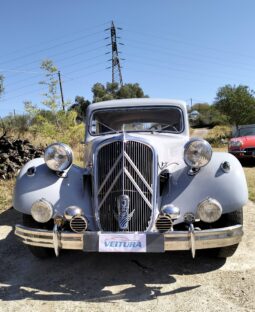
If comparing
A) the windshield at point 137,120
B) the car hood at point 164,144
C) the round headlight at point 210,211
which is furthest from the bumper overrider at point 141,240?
the windshield at point 137,120

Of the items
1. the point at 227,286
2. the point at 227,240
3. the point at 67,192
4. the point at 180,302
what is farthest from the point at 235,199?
the point at 67,192

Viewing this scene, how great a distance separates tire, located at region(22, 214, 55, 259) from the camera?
11.7 ft

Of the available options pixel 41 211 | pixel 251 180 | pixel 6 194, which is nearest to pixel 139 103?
pixel 41 211

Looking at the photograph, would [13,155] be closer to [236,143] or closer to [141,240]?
[141,240]

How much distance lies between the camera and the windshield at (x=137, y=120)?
4.87 m

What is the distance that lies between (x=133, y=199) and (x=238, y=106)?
22.8 metres

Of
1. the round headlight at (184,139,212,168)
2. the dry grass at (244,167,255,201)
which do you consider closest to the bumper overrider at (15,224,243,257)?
the round headlight at (184,139,212,168)

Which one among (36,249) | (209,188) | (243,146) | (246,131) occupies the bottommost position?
(36,249)

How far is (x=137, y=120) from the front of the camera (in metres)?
5.14

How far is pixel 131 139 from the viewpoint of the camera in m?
3.38

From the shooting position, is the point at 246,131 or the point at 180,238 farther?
the point at 246,131

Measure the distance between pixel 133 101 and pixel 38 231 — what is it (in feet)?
8.42

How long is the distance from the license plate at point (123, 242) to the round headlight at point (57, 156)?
101 cm

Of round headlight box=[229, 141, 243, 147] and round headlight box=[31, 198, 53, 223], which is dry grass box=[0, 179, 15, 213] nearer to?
round headlight box=[31, 198, 53, 223]
